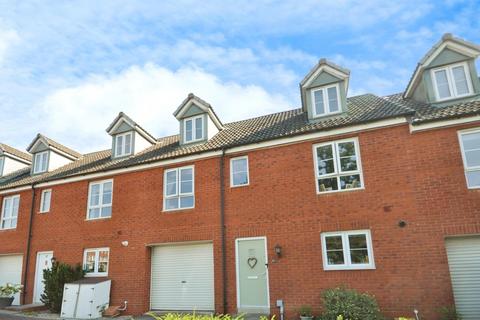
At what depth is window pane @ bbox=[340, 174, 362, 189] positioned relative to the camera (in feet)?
40.3

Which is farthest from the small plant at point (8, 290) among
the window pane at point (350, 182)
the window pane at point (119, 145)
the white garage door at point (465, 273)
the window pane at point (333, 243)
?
the white garage door at point (465, 273)

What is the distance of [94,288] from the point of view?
14430mm

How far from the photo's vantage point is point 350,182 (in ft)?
40.7

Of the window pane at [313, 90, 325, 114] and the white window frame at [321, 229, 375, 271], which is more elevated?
the window pane at [313, 90, 325, 114]

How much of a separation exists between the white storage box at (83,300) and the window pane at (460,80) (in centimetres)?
1607

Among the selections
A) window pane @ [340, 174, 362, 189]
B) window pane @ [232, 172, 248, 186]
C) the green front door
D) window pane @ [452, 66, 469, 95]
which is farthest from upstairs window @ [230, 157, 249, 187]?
window pane @ [452, 66, 469, 95]

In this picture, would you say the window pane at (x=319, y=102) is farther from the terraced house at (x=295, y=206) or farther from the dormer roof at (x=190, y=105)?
the dormer roof at (x=190, y=105)

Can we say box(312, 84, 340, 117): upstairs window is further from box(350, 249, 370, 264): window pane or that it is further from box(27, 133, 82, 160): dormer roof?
box(27, 133, 82, 160): dormer roof

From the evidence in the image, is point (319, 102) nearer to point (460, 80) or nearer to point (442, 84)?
point (442, 84)

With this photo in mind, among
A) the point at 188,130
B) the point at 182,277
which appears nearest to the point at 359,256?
the point at 182,277

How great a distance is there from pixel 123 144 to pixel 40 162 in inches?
267

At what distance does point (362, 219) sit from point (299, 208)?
2237mm

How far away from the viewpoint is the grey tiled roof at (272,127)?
12164mm

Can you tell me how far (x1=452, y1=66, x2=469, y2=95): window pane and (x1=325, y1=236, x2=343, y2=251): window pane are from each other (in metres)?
6.81
